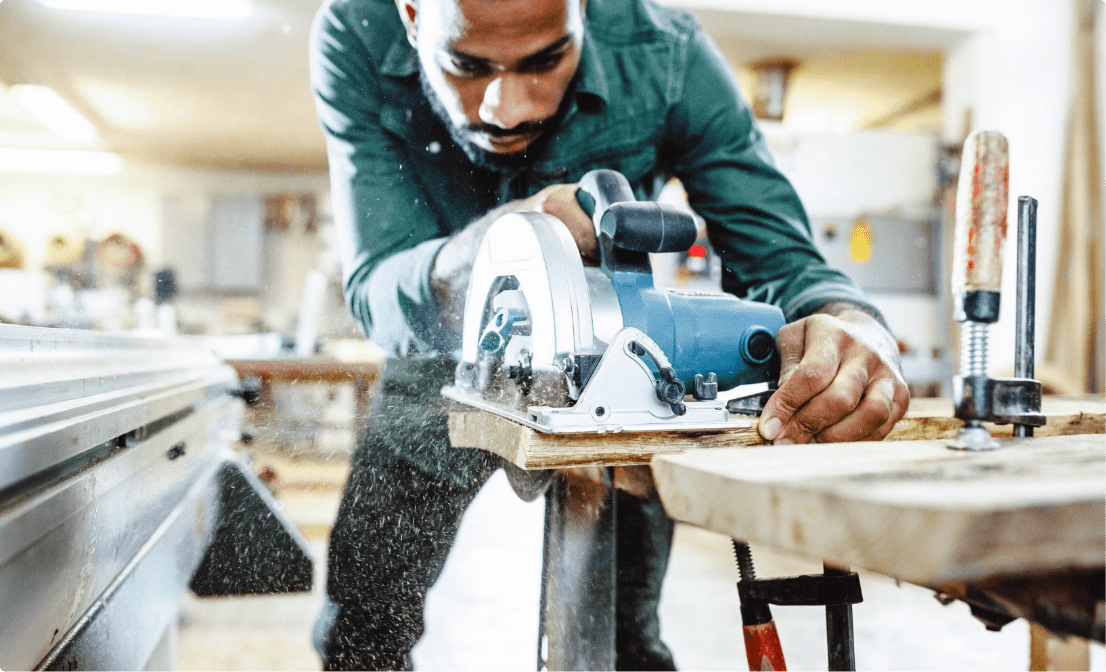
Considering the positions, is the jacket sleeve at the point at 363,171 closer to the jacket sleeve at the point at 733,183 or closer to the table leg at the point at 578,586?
the table leg at the point at 578,586

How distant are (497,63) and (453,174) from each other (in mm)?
202

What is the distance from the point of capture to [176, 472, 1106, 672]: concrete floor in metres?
1.21

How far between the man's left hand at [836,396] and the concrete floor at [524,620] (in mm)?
573

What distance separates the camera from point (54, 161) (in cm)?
114

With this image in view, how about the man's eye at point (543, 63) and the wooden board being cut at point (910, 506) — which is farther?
the man's eye at point (543, 63)

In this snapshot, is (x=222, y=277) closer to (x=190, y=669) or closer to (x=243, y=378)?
(x=243, y=378)

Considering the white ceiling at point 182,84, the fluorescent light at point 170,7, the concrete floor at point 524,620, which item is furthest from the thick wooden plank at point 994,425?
the fluorescent light at point 170,7

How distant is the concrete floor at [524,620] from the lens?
121cm

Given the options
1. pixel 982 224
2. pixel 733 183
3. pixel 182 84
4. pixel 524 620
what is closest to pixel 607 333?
pixel 982 224

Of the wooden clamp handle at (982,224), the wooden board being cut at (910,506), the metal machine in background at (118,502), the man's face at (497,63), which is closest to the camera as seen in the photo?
the wooden board being cut at (910,506)

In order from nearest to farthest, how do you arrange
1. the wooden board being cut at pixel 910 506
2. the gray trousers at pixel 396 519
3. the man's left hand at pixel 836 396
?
the wooden board being cut at pixel 910 506
the man's left hand at pixel 836 396
the gray trousers at pixel 396 519

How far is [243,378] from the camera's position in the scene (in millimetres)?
1231

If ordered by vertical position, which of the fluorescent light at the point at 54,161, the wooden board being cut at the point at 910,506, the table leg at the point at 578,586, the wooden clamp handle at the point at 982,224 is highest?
the fluorescent light at the point at 54,161

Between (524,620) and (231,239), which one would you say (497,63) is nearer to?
(231,239)
